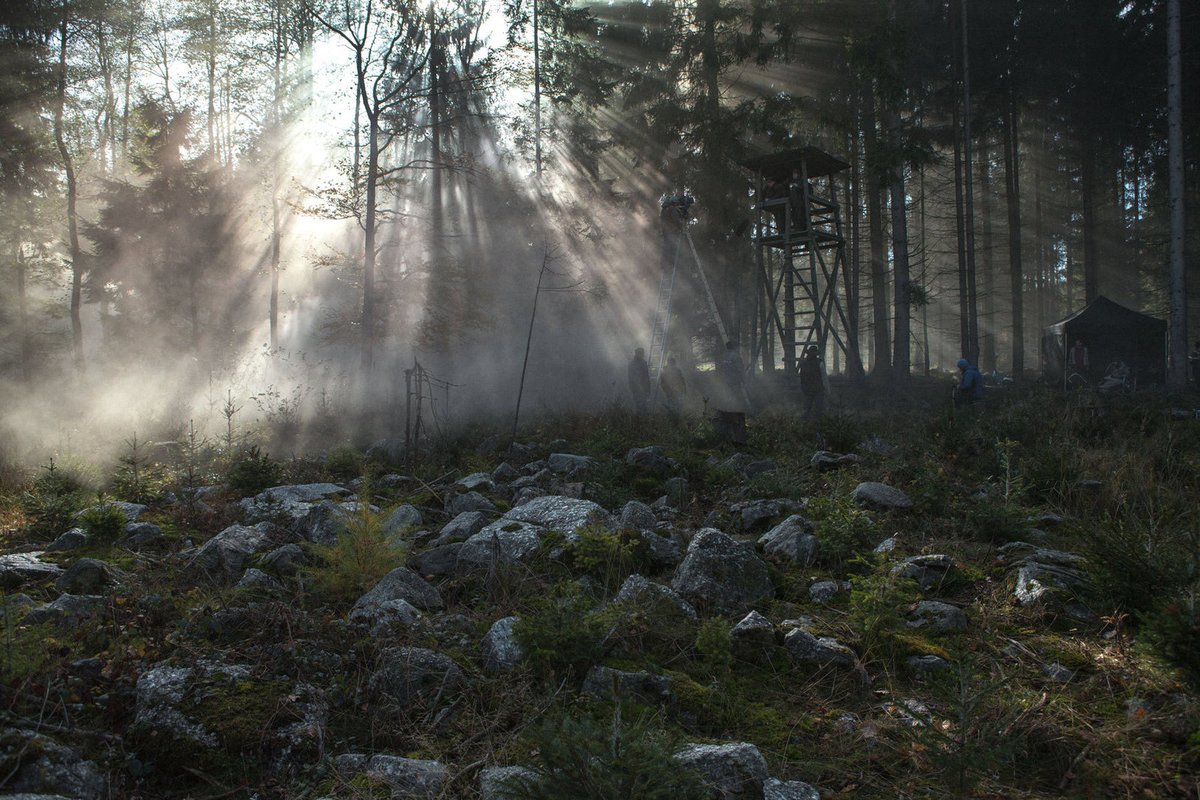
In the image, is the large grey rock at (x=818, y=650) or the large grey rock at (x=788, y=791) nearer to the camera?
the large grey rock at (x=788, y=791)

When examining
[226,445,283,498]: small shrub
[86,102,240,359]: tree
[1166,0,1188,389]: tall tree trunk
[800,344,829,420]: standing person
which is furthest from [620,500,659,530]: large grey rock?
[86,102,240,359]: tree

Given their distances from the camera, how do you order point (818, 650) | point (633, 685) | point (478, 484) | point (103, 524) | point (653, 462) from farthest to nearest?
point (653, 462), point (478, 484), point (103, 524), point (818, 650), point (633, 685)

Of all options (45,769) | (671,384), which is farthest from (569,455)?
(671,384)

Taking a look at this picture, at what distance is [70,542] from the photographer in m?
5.30

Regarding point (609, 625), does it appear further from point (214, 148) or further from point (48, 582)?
point (214, 148)

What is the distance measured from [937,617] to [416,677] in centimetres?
290

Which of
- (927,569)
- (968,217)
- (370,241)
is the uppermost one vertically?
(968,217)

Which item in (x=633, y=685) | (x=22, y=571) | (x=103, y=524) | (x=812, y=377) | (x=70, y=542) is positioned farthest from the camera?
(x=812, y=377)

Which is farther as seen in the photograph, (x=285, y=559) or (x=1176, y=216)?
(x=1176, y=216)

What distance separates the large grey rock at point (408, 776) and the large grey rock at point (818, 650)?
6.31ft

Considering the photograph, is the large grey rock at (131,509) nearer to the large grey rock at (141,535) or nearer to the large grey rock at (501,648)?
the large grey rock at (141,535)

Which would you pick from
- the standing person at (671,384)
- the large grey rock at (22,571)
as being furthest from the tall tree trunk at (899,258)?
the large grey rock at (22,571)

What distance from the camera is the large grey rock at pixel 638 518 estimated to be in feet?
18.1

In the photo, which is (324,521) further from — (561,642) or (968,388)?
(968,388)
